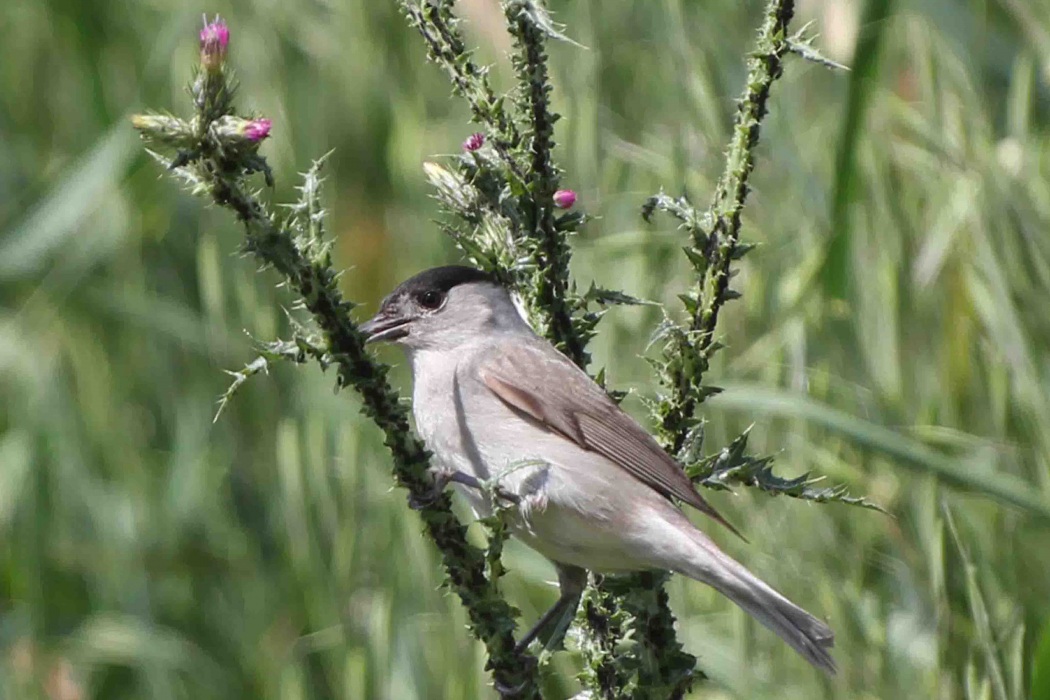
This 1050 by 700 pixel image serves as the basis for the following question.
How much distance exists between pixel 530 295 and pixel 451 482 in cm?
55

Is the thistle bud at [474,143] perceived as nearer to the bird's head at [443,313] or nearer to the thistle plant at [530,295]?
the thistle plant at [530,295]

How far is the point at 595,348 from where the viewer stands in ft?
14.0

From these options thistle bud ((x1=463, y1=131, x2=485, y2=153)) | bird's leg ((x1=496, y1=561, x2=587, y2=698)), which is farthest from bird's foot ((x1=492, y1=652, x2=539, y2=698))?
thistle bud ((x1=463, y1=131, x2=485, y2=153))

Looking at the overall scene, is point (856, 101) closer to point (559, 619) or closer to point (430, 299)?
point (430, 299)

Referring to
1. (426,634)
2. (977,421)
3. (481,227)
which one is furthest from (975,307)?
(481,227)

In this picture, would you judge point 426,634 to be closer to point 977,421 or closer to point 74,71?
point 977,421

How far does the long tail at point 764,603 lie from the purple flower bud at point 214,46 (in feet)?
4.48

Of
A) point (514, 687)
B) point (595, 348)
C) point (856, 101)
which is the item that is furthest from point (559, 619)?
point (595, 348)

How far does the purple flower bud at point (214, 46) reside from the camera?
1.66 metres

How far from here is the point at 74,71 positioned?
6.22m

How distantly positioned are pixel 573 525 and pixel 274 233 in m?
1.20

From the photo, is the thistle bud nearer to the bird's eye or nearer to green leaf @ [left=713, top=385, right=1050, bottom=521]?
green leaf @ [left=713, top=385, right=1050, bottom=521]

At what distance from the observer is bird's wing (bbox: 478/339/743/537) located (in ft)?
9.35

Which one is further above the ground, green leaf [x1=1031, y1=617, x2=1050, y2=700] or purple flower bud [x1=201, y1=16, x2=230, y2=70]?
purple flower bud [x1=201, y1=16, x2=230, y2=70]
